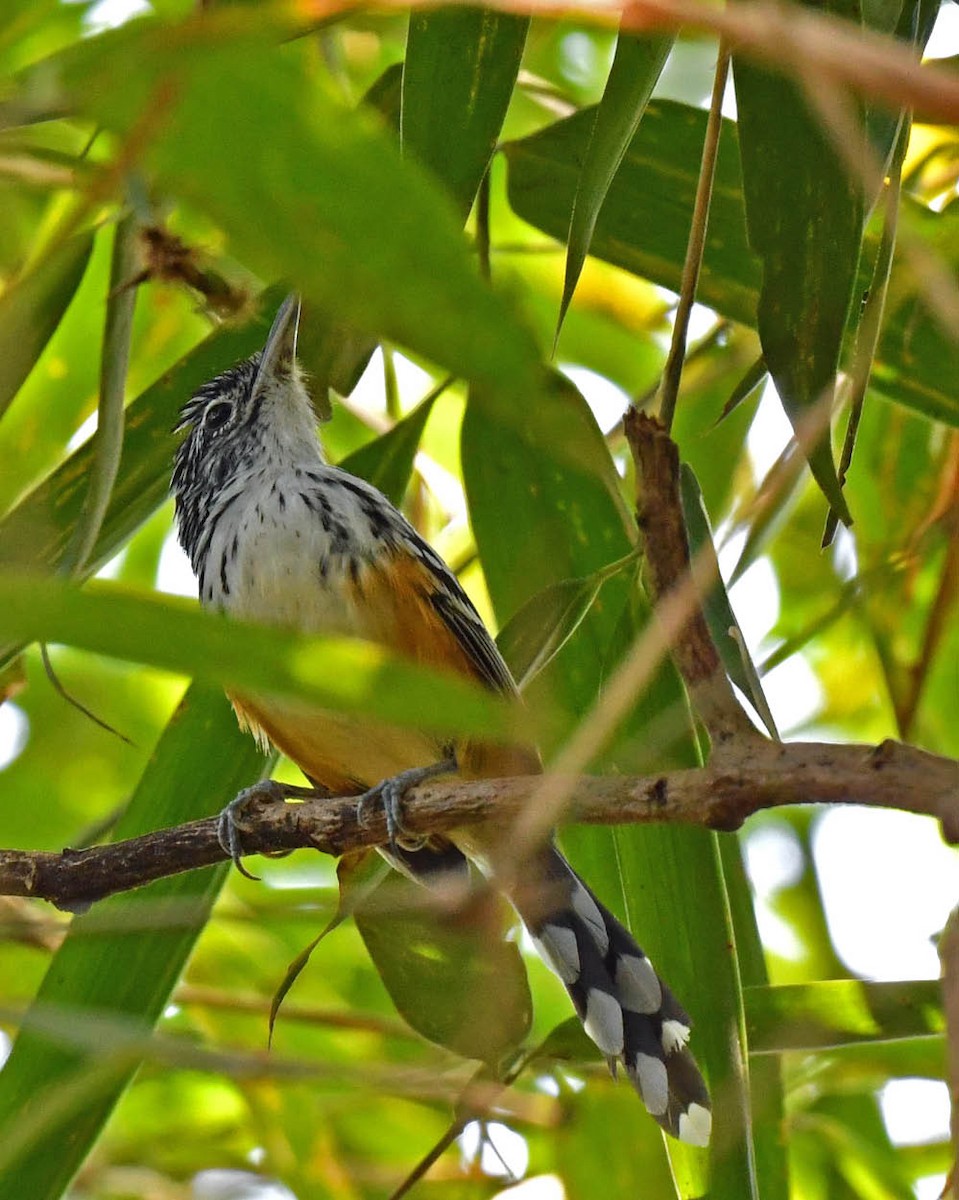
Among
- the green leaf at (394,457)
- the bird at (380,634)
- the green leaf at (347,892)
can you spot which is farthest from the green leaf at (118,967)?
the green leaf at (394,457)

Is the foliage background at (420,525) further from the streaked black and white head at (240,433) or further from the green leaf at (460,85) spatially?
→ the streaked black and white head at (240,433)

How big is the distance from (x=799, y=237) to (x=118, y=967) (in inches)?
71.0

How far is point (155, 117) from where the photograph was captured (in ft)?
3.53

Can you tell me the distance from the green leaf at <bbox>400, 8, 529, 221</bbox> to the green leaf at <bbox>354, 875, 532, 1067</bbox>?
4.47 feet

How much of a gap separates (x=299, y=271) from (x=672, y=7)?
13.8 inches

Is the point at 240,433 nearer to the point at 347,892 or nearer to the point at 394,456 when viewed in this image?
the point at 394,456

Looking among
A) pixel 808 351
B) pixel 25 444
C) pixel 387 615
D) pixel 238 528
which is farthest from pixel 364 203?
pixel 25 444

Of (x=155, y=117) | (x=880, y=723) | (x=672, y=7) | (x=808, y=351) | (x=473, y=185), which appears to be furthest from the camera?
(x=880, y=723)

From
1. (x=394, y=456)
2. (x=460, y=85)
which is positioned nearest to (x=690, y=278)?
(x=460, y=85)

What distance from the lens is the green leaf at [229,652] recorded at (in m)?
1.20

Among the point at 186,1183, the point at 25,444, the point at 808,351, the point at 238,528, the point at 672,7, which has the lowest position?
the point at 672,7

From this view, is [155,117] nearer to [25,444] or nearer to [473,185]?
[473,185]

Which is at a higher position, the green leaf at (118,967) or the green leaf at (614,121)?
the green leaf at (614,121)

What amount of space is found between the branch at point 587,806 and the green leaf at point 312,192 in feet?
1.98
